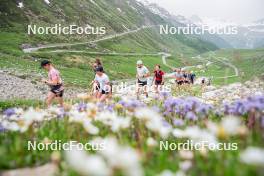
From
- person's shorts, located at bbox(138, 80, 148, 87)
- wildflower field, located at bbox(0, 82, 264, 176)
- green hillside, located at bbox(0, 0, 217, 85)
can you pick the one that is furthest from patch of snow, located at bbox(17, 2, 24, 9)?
wildflower field, located at bbox(0, 82, 264, 176)

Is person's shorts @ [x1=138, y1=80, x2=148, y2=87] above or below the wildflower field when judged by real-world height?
above

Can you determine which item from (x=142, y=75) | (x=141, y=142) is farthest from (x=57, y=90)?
(x=141, y=142)

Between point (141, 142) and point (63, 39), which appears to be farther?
point (63, 39)

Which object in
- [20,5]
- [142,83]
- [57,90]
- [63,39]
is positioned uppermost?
[20,5]

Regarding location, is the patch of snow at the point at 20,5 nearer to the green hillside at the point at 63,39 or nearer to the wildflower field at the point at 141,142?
the green hillside at the point at 63,39

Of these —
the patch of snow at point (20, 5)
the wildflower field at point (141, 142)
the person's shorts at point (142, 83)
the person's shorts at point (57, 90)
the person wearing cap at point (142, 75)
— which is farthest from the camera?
the patch of snow at point (20, 5)

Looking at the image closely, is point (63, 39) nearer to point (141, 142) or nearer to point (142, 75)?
point (142, 75)

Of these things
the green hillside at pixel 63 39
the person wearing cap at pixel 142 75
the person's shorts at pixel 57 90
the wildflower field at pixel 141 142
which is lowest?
the wildflower field at pixel 141 142

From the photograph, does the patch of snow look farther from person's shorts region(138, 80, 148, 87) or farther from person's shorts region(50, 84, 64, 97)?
person's shorts region(50, 84, 64, 97)

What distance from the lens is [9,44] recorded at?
86.0 m

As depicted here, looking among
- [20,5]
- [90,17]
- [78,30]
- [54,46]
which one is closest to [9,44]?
[54,46]

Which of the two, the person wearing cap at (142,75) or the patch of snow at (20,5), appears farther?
the patch of snow at (20,5)

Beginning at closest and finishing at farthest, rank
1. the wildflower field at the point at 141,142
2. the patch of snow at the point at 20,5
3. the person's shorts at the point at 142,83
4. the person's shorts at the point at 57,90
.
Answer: the wildflower field at the point at 141,142 → the person's shorts at the point at 57,90 → the person's shorts at the point at 142,83 → the patch of snow at the point at 20,5

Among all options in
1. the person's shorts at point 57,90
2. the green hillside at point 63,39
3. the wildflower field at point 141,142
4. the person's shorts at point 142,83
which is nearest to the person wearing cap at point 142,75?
the person's shorts at point 142,83
